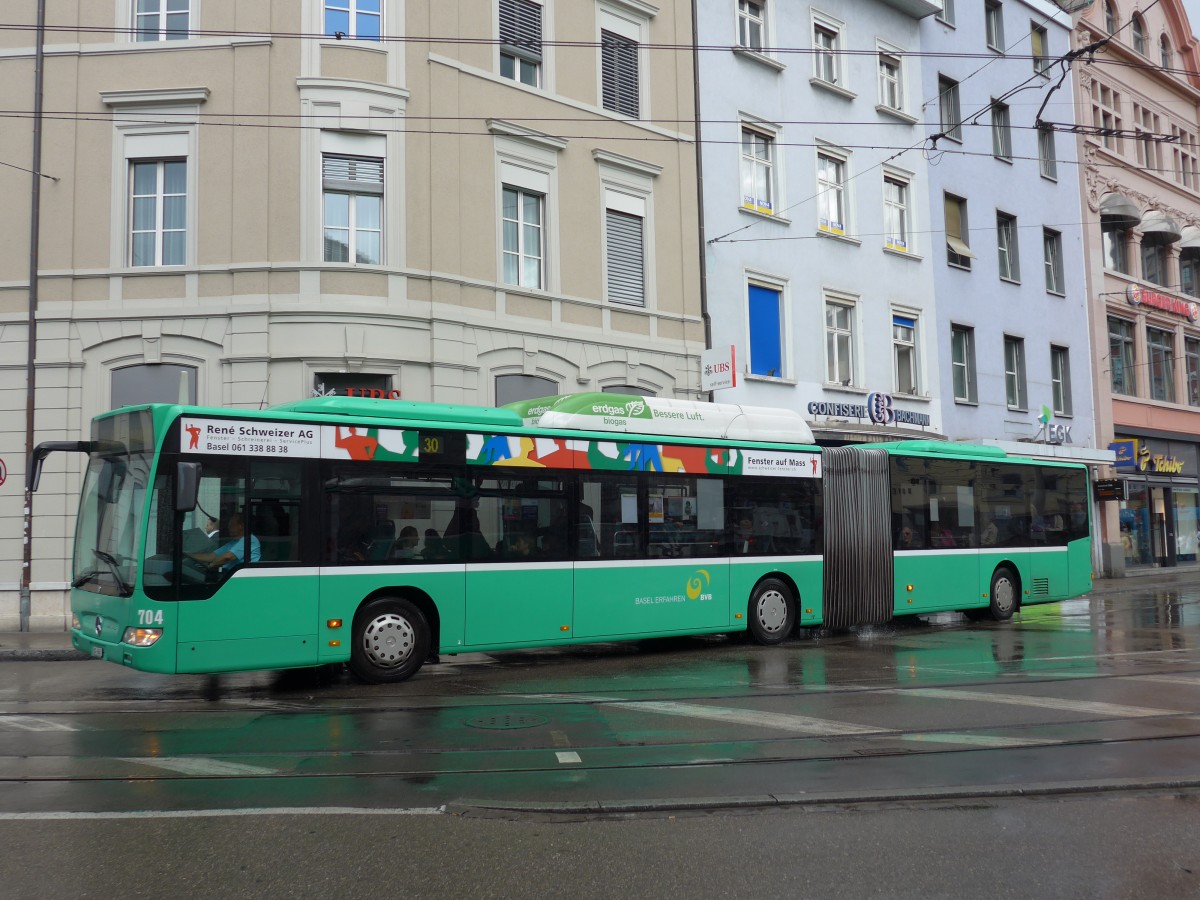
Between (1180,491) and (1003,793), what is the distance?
33399 millimetres

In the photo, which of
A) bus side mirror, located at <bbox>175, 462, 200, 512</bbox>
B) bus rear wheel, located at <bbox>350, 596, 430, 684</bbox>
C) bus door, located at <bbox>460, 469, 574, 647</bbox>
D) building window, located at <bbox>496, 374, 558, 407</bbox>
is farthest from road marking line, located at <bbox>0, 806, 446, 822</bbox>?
building window, located at <bbox>496, 374, 558, 407</bbox>

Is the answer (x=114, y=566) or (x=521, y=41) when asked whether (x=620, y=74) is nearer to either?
(x=521, y=41)

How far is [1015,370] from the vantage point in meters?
30.9

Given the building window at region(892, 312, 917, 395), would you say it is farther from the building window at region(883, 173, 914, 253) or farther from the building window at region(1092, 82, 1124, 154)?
the building window at region(1092, 82, 1124, 154)

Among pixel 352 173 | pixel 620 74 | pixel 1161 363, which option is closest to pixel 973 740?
pixel 352 173

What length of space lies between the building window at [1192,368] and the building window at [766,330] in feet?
63.6

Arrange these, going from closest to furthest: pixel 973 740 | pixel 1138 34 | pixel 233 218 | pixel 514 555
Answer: pixel 973 740 → pixel 514 555 → pixel 233 218 → pixel 1138 34

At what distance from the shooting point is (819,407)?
2450 centimetres

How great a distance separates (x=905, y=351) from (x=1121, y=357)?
1098cm

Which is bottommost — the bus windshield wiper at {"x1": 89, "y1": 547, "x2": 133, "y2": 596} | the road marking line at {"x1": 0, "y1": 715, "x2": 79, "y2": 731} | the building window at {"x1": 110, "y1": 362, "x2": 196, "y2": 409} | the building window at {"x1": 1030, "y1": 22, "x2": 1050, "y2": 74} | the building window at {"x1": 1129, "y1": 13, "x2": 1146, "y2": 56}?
the road marking line at {"x1": 0, "y1": 715, "x2": 79, "y2": 731}

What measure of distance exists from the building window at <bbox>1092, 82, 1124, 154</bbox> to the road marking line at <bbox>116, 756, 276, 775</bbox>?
33.4 m

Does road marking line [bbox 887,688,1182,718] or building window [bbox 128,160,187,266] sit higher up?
building window [bbox 128,160,187,266]

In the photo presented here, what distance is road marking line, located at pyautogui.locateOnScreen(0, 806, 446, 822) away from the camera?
19.1ft

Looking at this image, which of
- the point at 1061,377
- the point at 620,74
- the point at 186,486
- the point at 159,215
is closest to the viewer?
the point at 186,486
